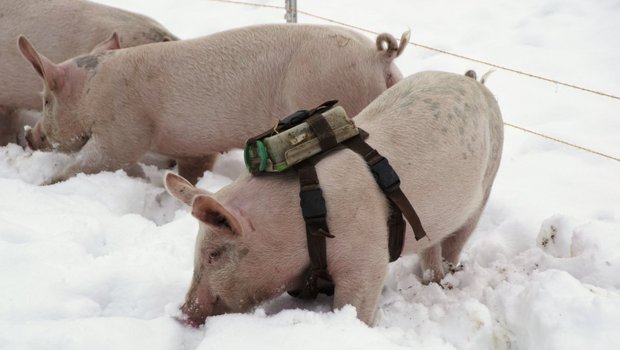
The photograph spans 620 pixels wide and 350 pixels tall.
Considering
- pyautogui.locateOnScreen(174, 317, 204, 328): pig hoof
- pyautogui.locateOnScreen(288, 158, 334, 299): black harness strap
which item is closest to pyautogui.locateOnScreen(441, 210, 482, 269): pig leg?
pyautogui.locateOnScreen(288, 158, 334, 299): black harness strap

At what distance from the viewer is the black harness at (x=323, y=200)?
2361mm

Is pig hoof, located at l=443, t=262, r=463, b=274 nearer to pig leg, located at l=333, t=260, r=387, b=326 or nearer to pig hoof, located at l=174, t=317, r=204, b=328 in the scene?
pig leg, located at l=333, t=260, r=387, b=326

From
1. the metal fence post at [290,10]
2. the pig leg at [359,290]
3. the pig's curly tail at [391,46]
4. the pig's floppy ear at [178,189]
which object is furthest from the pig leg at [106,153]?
the metal fence post at [290,10]

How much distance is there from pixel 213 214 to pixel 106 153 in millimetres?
2172

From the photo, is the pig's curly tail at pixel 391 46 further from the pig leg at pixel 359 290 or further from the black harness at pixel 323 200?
the pig leg at pixel 359 290

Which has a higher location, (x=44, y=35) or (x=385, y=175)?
(x=385, y=175)

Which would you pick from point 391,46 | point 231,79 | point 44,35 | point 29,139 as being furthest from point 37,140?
point 391,46

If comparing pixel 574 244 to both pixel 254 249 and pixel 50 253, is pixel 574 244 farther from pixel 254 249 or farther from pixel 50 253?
pixel 50 253

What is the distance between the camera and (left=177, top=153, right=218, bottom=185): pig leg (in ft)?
15.1

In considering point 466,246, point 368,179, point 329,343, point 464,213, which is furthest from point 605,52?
point 329,343

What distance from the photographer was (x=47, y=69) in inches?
163

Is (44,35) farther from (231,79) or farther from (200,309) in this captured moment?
(200,309)

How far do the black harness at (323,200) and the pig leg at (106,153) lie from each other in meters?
1.97

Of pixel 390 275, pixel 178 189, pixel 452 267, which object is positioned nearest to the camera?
pixel 178 189
